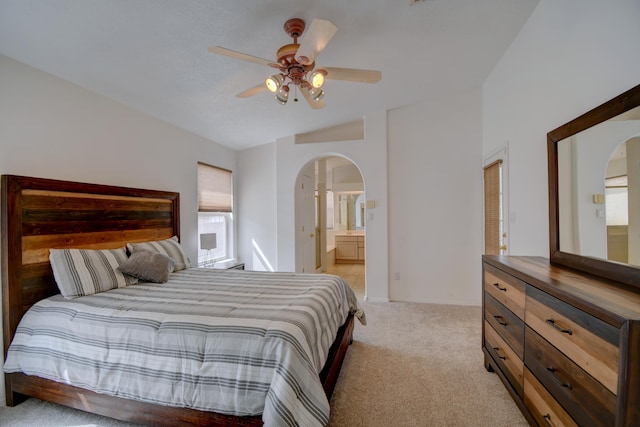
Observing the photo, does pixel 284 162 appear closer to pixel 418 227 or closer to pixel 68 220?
pixel 418 227

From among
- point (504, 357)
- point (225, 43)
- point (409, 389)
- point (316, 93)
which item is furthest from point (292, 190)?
point (504, 357)

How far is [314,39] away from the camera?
5.57 feet

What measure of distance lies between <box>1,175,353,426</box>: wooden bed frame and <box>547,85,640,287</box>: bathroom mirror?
69.2 inches

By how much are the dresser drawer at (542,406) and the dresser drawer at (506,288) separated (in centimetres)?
36

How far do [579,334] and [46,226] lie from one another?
3465 millimetres

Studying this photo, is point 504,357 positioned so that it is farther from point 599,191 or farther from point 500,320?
point 599,191

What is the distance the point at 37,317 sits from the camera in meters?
1.92

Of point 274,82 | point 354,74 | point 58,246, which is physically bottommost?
point 58,246

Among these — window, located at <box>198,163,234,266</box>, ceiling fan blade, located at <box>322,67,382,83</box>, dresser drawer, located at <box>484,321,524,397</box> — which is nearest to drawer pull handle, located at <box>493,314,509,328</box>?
dresser drawer, located at <box>484,321,524,397</box>

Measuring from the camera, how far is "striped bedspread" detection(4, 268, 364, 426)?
138 centimetres

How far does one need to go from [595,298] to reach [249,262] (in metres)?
4.60

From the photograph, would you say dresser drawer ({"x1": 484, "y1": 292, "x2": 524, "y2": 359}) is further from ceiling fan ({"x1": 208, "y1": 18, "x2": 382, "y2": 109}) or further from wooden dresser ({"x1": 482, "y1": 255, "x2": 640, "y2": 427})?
ceiling fan ({"x1": 208, "y1": 18, "x2": 382, "y2": 109})

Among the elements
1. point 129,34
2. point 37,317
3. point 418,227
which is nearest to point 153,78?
point 129,34

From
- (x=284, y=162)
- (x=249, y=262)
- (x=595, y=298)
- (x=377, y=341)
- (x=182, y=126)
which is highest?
(x=182, y=126)
